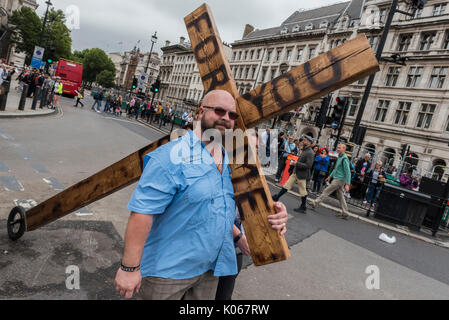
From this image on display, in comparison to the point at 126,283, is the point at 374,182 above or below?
above

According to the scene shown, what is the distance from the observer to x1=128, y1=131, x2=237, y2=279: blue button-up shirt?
4.52 ft

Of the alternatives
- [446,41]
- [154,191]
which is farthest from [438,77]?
[154,191]

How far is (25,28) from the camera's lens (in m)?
50.4

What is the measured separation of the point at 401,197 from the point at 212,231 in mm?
8753

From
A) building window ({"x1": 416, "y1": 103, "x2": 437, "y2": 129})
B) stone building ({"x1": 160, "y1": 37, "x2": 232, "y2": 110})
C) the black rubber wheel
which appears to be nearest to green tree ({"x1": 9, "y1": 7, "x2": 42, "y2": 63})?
stone building ({"x1": 160, "y1": 37, "x2": 232, "y2": 110})

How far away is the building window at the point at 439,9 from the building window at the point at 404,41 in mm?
2660

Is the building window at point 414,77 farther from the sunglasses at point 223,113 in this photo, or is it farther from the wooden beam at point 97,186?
the wooden beam at point 97,186

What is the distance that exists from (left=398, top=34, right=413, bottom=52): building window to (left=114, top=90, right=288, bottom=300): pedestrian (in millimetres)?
36434

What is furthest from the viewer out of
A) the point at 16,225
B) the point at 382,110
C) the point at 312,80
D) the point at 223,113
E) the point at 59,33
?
the point at 59,33

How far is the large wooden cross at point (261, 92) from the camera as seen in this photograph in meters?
1.25

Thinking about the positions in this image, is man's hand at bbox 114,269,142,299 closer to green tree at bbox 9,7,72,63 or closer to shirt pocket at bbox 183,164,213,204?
shirt pocket at bbox 183,164,213,204

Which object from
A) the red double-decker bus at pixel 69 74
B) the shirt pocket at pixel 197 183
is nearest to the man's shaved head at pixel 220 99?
the shirt pocket at pixel 197 183

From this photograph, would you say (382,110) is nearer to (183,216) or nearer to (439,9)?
(439,9)

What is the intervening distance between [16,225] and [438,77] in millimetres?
33524
